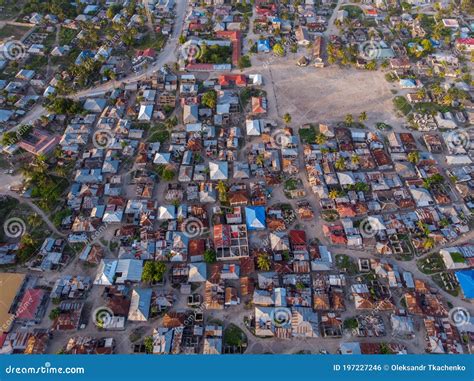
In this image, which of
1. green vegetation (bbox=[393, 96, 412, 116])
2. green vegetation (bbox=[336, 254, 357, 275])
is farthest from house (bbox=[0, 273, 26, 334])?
green vegetation (bbox=[393, 96, 412, 116])

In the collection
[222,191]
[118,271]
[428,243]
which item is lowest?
[118,271]

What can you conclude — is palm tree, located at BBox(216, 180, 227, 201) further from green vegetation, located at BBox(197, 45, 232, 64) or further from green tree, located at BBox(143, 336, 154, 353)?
green vegetation, located at BBox(197, 45, 232, 64)

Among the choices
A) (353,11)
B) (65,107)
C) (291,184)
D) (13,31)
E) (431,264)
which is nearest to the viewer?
(431,264)

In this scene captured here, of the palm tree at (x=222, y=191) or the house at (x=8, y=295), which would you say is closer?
the house at (x=8, y=295)

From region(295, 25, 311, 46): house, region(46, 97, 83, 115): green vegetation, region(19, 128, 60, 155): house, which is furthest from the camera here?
region(295, 25, 311, 46): house

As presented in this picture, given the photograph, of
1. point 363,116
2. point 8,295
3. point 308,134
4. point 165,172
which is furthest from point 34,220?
point 363,116

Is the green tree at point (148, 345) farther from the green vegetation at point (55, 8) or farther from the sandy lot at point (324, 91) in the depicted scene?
the green vegetation at point (55, 8)

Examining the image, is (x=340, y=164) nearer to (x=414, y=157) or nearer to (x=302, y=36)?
(x=414, y=157)

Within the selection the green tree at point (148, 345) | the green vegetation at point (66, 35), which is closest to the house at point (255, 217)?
the green tree at point (148, 345)
